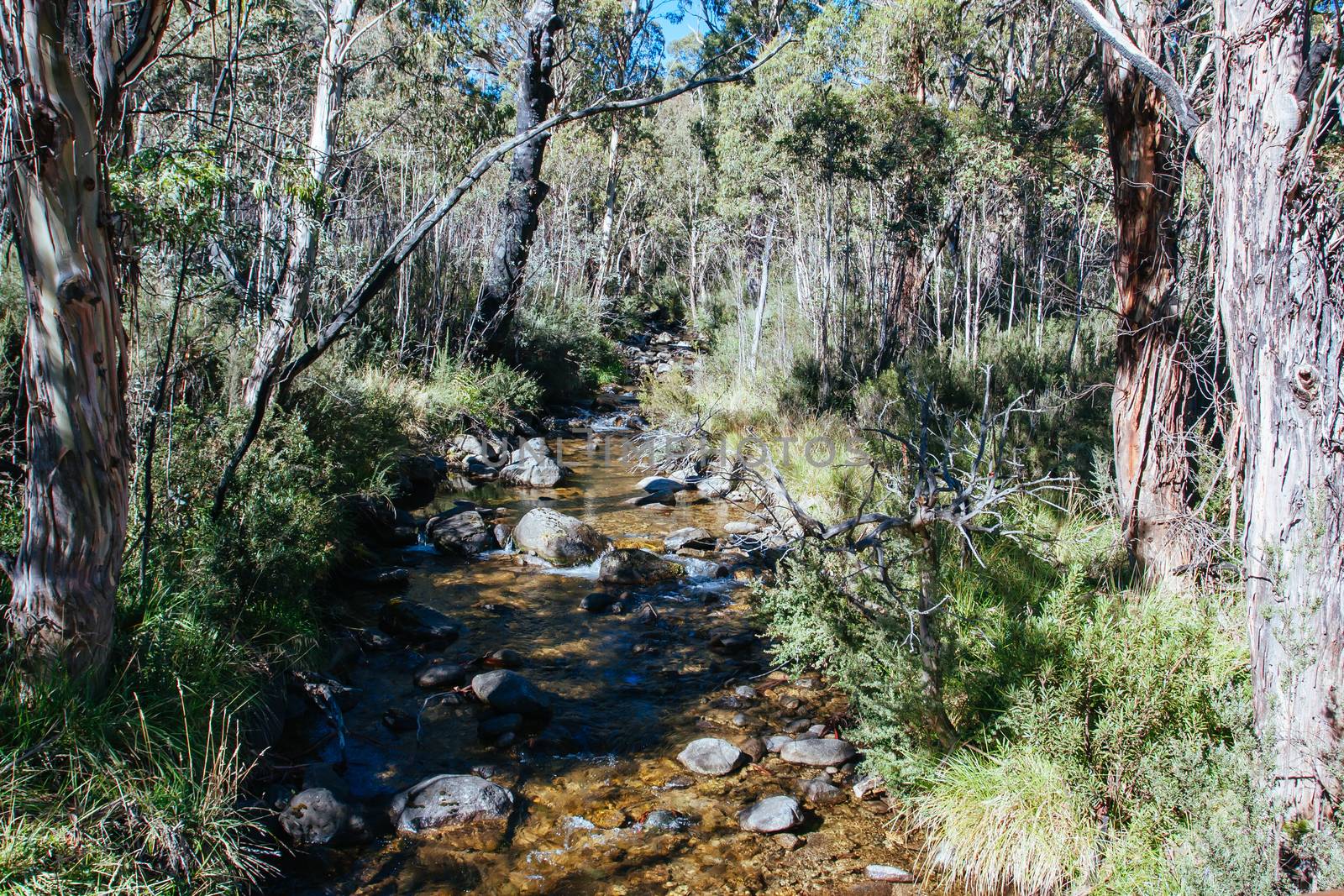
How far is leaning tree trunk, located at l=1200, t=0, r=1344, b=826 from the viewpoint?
106 inches

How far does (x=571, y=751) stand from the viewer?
470 centimetres

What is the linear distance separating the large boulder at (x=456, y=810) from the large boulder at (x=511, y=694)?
0.86 metres

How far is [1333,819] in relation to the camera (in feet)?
8.93

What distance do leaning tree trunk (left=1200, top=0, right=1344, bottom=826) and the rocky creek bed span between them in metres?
1.56

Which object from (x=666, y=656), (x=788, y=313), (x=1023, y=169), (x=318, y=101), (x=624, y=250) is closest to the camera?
(x=666, y=656)

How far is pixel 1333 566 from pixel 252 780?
4.10m

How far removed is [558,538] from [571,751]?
3405 millimetres

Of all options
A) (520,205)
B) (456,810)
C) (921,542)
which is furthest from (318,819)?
(520,205)

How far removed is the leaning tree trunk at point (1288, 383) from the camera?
271 cm

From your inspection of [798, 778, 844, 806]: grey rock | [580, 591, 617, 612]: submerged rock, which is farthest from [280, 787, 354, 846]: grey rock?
[580, 591, 617, 612]: submerged rock

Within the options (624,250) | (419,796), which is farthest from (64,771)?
(624,250)

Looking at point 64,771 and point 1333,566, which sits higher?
point 1333,566

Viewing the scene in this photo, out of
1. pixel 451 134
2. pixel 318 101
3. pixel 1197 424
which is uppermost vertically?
pixel 451 134

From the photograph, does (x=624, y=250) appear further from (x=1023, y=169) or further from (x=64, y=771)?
(x=64, y=771)
